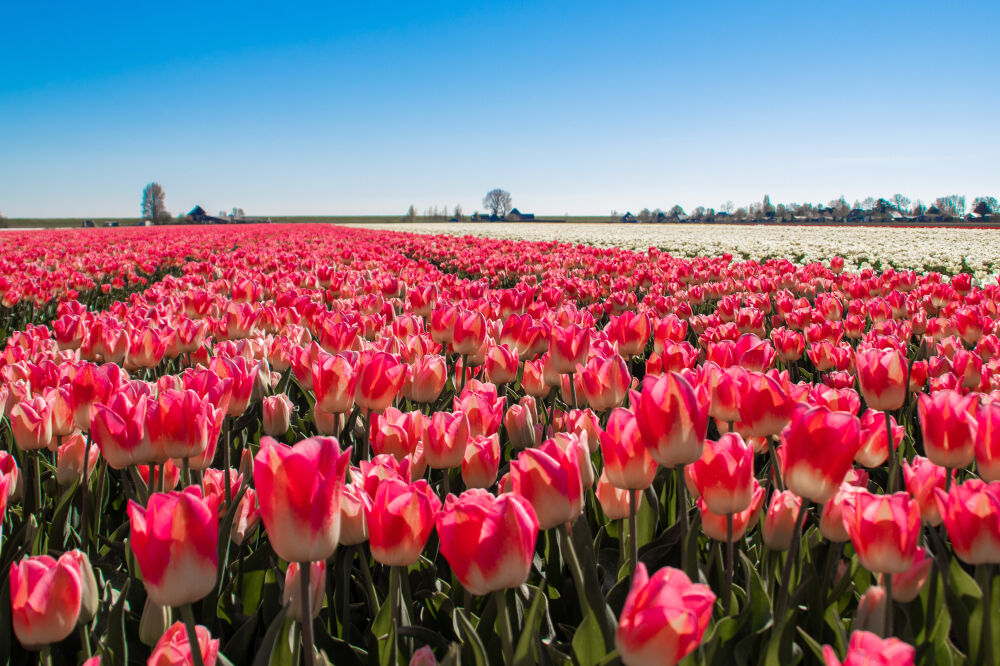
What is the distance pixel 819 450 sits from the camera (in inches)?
43.8

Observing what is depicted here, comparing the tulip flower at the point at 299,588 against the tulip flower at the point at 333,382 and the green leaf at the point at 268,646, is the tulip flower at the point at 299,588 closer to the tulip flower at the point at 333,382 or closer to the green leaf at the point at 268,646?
the green leaf at the point at 268,646

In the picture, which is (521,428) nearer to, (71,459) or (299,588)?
(299,588)

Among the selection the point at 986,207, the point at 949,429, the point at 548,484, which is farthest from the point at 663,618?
the point at 986,207

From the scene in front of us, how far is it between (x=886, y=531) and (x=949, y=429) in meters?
0.44

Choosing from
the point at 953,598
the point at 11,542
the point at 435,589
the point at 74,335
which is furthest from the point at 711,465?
the point at 74,335

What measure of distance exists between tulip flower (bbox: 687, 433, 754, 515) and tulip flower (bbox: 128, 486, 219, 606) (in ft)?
2.80

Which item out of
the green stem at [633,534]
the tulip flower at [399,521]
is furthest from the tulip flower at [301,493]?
the green stem at [633,534]

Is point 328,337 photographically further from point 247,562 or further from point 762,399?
point 762,399

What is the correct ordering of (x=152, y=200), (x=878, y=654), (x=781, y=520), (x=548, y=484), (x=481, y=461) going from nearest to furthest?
(x=878, y=654)
(x=548, y=484)
(x=781, y=520)
(x=481, y=461)
(x=152, y=200)

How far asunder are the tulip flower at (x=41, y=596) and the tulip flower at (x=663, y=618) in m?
0.84

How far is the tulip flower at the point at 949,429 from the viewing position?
4.28 ft

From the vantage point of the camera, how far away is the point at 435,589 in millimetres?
1474

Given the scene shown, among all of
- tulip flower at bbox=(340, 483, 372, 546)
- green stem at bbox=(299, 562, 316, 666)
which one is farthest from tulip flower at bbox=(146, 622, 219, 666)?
tulip flower at bbox=(340, 483, 372, 546)

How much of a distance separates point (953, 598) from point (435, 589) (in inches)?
40.7
